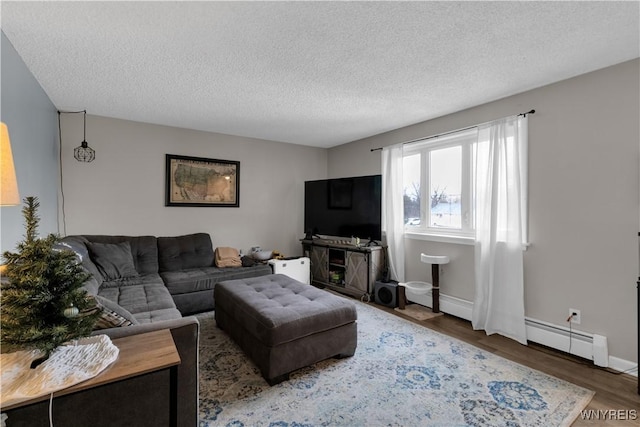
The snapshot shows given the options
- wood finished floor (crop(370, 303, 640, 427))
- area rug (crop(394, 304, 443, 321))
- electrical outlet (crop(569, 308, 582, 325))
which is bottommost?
wood finished floor (crop(370, 303, 640, 427))

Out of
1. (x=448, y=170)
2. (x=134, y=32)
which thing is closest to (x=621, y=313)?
(x=448, y=170)

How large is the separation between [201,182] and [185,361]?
10.8 ft

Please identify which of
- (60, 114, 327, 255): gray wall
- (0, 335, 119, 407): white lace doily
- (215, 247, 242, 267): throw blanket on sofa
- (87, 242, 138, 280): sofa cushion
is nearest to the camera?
(0, 335, 119, 407): white lace doily

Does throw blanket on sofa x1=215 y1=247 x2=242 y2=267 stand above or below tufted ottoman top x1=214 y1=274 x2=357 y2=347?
above

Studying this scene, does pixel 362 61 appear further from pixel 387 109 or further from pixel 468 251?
pixel 468 251

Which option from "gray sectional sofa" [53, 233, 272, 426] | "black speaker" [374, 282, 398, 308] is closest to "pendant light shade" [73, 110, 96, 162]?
"gray sectional sofa" [53, 233, 272, 426]

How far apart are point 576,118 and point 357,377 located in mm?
2744

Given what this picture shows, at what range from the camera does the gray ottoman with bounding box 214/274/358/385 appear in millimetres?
2006

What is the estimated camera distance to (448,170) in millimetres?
3545

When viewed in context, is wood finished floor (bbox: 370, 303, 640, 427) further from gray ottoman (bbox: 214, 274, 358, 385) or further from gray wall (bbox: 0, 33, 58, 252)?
gray wall (bbox: 0, 33, 58, 252)

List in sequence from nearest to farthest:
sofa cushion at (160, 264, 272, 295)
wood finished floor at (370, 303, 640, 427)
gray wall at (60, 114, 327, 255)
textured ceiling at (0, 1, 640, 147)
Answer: textured ceiling at (0, 1, 640, 147), wood finished floor at (370, 303, 640, 427), sofa cushion at (160, 264, 272, 295), gray wall at (60, 114, 327, 255)

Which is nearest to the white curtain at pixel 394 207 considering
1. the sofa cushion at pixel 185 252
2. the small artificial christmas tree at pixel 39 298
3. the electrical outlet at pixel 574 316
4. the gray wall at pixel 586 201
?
the gray wall at pixel 586 201

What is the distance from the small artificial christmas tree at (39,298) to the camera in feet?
3.18

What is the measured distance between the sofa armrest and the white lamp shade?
644mm
